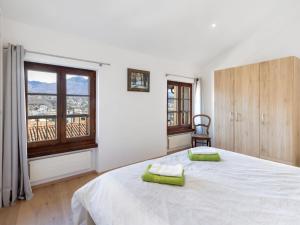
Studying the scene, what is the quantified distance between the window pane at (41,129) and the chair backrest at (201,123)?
319 centimetres

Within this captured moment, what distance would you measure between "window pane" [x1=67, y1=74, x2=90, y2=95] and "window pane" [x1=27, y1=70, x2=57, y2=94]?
0.67 ft

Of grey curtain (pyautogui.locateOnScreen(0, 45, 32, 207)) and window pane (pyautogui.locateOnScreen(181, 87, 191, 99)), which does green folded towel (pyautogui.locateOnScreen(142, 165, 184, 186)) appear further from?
window pane (pyautogui.locateOnScreen(181, 87, 191, 99))

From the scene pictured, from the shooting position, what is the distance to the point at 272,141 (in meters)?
2.98

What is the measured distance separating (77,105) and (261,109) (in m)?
3.26

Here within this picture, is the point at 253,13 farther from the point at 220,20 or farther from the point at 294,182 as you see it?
the point at 294,182

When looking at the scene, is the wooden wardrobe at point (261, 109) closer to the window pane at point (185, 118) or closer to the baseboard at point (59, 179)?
the window pane at point (185, 118)

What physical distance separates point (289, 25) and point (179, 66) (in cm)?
219

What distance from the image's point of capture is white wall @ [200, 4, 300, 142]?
3.16m

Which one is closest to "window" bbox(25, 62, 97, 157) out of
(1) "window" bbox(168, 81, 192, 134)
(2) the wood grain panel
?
(1) "window" bbox(168, 81, 192, 134)

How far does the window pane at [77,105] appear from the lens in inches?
111

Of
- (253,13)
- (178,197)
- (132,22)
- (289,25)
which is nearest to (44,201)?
(178,197)

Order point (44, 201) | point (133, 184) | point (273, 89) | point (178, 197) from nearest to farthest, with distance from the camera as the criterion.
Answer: point (178, 197) < point (133, 184) < point (44, 201) < point (273, 89)

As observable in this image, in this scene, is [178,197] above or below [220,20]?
below

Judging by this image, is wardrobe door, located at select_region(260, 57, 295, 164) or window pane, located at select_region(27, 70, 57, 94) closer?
window pane, located at select_region(27, 70, 57, 94)
